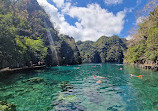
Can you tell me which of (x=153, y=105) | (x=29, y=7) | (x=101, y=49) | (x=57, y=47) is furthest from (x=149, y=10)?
(x=101, y=49)

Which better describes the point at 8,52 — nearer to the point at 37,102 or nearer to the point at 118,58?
the point at 37,102

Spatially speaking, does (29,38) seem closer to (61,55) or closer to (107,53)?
(61,55)

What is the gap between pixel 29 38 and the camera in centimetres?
3809

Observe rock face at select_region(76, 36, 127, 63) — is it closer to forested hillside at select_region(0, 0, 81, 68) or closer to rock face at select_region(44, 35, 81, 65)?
rock face at select_region(44, 35, 81, 65)

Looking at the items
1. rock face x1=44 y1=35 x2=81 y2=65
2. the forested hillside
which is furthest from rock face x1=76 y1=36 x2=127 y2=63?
the forested hillside

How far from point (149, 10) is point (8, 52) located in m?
23.4

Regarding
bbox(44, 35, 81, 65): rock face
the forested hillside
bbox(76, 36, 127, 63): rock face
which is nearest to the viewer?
the forested hillside

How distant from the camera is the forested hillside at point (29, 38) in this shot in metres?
19.6

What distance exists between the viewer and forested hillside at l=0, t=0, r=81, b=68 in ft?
64.4

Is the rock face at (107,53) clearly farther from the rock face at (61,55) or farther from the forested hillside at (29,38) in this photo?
the forested hillside at (29,38)

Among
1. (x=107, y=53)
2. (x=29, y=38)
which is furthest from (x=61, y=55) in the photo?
(x=107, y=53)

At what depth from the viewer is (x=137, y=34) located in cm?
2048

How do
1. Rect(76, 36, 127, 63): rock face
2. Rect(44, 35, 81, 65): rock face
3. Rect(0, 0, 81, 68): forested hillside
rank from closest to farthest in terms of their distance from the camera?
Rect(0, 0, 81, 68): forested hillside → Rect(44, 35, 81, 65): rock face → Rect(76, 36, 127, 63): rock face

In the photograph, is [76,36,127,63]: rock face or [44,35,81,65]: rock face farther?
[76,36,127,63]: rock face
